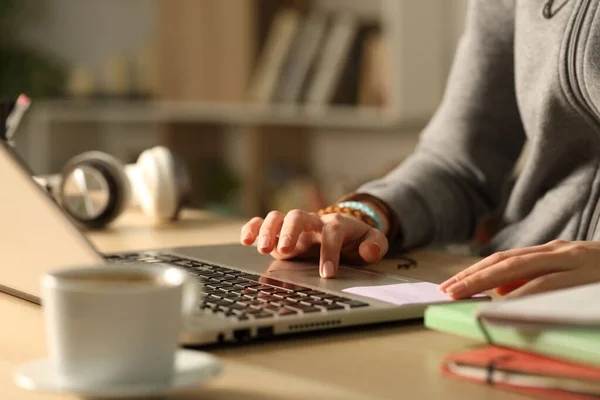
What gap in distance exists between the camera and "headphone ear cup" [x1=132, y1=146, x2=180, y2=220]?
5.03 ft

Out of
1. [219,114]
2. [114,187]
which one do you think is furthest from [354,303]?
[219,114]

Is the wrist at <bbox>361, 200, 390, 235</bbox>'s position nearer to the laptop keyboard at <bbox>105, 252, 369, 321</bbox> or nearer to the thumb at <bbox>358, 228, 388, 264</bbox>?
the thumb at <bbox>358, 228, 388, 264</bbox>

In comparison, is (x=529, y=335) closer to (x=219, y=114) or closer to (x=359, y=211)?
(x=359, y=211)

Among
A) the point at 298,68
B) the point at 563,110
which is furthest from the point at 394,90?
the point at 563,110

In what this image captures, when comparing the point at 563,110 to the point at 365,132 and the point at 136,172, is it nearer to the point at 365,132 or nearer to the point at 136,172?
the point at 136,172

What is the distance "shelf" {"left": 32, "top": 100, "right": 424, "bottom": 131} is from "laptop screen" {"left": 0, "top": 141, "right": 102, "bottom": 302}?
7.06 feet

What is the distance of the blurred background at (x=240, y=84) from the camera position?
9.52 feet

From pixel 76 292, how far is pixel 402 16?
237cm

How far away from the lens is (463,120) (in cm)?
140

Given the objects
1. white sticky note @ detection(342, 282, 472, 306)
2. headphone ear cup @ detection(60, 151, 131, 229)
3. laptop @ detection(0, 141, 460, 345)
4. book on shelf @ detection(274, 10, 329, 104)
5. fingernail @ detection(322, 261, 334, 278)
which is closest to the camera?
laptop @ detection(0, 141, 460, 345)

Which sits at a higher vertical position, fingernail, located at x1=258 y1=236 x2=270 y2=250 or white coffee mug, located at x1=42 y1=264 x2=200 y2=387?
white coffee mug, located at x1=42 y1=264 x2=200 y2=387

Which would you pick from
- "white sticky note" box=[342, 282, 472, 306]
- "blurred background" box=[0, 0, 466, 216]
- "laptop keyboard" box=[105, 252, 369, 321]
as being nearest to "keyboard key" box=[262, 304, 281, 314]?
"laptop keyboard" box=[105, 252, 369, 321]

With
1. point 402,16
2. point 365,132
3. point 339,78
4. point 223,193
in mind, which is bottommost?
point 223,193

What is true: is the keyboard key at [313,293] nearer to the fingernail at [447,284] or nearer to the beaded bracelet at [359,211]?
the fingernail at [447,284]
